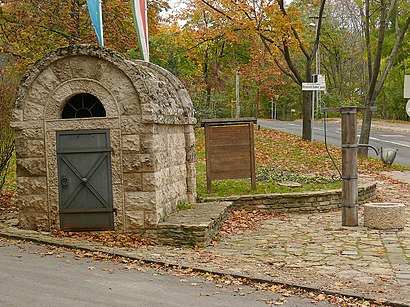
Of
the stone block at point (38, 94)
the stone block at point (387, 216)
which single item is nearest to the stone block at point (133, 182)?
the stone block at point (38, 94)

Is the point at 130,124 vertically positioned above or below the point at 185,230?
above

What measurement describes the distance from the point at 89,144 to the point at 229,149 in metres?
4.48

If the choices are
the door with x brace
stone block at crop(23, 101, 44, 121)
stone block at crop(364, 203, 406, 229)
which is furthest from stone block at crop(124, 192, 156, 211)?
stone block at crop(364, 203, 406, 229)

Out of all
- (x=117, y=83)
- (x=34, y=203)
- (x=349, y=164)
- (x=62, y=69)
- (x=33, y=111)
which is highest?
(x=62, y=69)

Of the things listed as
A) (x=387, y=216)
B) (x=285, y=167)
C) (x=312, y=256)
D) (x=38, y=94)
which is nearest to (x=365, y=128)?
(x=285, y=167)

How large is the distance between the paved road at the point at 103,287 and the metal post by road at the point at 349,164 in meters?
4.78

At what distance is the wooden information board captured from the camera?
13594 millimetres

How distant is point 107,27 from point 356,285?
526 inches

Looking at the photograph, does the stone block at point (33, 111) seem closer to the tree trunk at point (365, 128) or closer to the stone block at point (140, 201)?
the stone block at point (140, 201)

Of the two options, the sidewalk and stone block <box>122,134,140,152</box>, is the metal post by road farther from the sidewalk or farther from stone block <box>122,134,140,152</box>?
stone block <box>122,134,140,152</box>

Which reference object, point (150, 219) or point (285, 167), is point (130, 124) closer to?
point (150, 219)

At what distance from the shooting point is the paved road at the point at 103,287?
641cm

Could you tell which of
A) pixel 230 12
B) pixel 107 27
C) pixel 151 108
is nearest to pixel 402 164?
pixel 230 12

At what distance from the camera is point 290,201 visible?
43.8 feet
